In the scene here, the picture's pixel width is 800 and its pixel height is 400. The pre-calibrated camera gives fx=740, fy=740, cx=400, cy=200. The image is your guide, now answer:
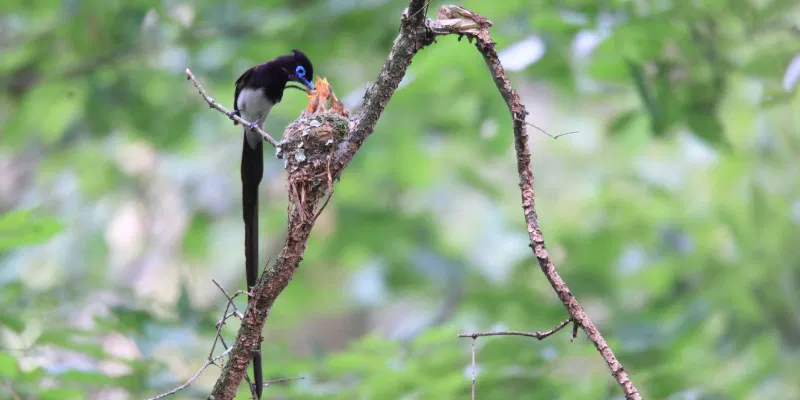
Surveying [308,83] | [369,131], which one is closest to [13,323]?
[308,83]

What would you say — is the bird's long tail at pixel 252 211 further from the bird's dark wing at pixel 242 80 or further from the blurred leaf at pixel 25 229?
the blurred leaf at pixel 25 229

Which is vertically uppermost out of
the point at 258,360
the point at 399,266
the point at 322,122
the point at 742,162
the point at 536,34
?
the point at 399,266

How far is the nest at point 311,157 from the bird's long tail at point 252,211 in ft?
1.24

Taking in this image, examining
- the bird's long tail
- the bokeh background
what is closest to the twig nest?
the bird's long tail

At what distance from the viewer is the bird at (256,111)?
270cm

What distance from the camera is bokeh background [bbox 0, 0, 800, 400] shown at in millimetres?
3967

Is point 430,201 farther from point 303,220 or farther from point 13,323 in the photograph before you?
point 303,220

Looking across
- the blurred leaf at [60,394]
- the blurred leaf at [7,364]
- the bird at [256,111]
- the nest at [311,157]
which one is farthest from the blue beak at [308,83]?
the blurred leaf at [60,394]

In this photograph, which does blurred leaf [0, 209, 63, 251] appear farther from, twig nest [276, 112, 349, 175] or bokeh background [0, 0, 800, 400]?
twig nest [276, 112, 349, 175]

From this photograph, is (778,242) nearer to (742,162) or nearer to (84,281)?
(742,162)

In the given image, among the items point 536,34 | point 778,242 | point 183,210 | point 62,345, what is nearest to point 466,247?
point 183,210

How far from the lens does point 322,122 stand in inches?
97.6

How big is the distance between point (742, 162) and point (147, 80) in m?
5.26

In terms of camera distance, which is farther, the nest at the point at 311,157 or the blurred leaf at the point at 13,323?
the blurred leaf at the point at 13,323
